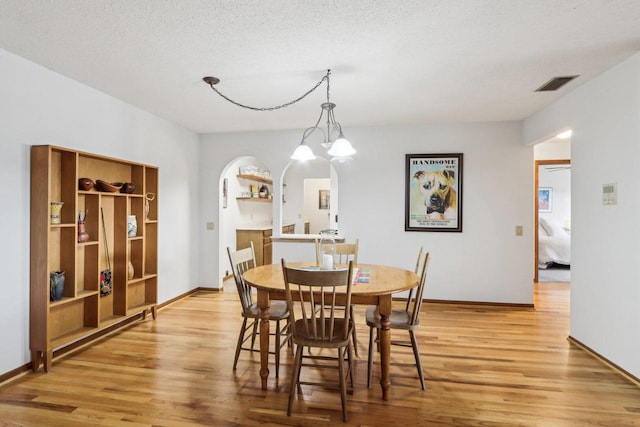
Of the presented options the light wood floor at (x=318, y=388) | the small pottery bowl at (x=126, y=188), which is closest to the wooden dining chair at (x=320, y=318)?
A: the light wood floor at (x=318, y=388)

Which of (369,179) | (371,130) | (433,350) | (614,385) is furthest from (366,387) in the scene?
(371,130)

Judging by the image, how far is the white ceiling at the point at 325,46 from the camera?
2.05 m

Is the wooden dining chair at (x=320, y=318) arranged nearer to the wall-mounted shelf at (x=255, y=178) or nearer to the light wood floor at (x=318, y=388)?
the light wood floor at (x=318, y=388)

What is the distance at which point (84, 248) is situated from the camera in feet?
10.9

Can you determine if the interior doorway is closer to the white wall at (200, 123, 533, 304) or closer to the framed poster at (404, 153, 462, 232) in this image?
the white wall at (200, 123, 533, 304)

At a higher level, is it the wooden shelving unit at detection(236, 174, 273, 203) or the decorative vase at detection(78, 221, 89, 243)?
the wooden shelving unit at detection(236, 174, 273, 203)

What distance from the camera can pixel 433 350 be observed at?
317 centimetres

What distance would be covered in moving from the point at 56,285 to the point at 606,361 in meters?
4.36

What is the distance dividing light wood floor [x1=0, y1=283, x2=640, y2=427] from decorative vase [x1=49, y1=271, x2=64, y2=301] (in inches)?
21.2

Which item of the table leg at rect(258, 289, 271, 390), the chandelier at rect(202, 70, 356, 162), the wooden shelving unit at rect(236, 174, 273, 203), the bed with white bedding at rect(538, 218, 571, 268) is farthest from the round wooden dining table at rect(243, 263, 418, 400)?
the bed with white bedding at rect(538, 218, 571, 268)

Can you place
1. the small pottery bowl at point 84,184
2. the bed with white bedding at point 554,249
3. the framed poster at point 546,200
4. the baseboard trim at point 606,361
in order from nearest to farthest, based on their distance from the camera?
the baseboard trim at point 606,361
the small pottery bowl at point 84,184
the bed with white bedding at point 554,249
the framed poster at point 546,200

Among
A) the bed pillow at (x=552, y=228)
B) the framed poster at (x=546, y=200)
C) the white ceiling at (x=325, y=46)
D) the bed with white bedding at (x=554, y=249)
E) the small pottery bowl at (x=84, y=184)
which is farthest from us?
the framed poster at (x=546, y=200)

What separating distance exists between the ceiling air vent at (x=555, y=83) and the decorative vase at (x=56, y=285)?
4383 mm

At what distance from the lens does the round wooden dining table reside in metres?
2.36
